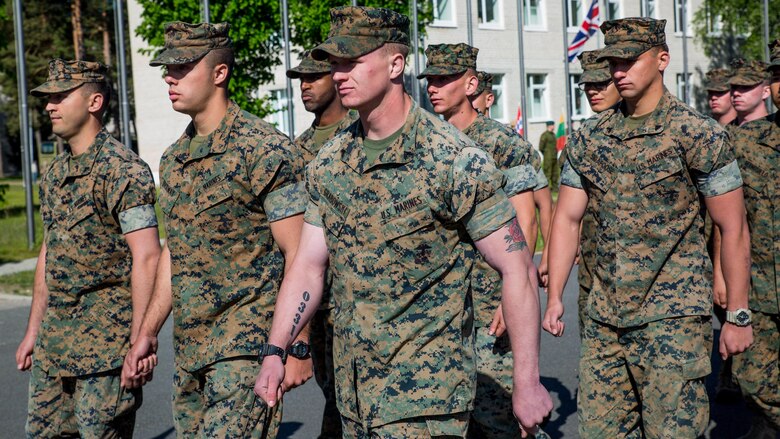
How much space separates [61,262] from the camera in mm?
5020

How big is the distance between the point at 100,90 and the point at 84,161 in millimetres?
440

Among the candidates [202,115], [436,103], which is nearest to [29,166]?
[436,103]

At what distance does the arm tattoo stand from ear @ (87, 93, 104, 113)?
2651 millimetres

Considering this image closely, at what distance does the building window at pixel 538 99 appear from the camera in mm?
36531

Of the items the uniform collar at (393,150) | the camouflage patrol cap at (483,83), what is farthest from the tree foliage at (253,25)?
the uniform collar at (393,150)

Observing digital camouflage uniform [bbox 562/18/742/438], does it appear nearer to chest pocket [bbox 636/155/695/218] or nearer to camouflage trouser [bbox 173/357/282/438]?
chest pocket [bbox 636/155/695/218]

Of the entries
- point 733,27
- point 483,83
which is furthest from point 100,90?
point 733,27

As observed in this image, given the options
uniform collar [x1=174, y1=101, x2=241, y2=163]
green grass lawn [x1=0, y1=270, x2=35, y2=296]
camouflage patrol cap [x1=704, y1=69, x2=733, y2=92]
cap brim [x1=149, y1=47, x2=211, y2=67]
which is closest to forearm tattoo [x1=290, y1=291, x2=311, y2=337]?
uniform collar [x1=174, y1=101, x2=241, y2=163]

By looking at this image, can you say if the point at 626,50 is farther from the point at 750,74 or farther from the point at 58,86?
the point at 750,74

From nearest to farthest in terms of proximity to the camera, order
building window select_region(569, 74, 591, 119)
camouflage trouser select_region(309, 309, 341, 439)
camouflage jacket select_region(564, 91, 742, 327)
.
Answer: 1. camouflage jacket select_region(564, 91, 742, 327)
2. camouflage trouser select_region(309, 309, 341, 439)
3. building window select_region(569, 74, 591, 119)

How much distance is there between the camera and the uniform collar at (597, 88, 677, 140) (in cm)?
488

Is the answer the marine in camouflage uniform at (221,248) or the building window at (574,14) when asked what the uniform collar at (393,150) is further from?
the building window at (574,14)

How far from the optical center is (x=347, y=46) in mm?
3531

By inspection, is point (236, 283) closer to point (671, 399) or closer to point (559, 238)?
point (559, 238)
